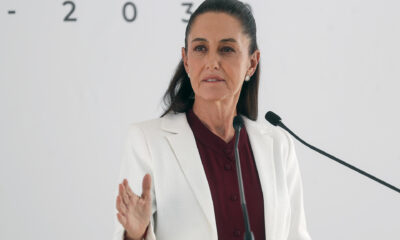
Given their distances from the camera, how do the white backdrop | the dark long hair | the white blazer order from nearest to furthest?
the white blazer < the dark long hair < the white backdrop

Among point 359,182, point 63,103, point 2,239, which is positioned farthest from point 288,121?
point 2,239

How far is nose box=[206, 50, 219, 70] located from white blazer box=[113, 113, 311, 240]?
7.7 inches

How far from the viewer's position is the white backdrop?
8.40ft

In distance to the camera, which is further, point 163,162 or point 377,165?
point 377,165

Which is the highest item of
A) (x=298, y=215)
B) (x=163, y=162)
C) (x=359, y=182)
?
(x=163, y=162)

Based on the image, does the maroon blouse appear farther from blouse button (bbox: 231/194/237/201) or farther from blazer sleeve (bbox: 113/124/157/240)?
blazer sleeve (bbox: 113/124/157/240)

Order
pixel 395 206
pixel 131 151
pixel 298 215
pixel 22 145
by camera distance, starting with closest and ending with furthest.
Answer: pixel 131 151 < pixel 298 215 < pixel 22 145 < pixel 395 206

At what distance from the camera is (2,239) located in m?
2.57

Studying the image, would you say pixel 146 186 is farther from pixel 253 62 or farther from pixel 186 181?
pixel 253 62

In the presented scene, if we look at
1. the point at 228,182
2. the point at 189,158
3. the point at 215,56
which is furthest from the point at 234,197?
the point at 215,56

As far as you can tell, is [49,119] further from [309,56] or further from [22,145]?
[309,56]

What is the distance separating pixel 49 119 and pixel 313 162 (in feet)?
4.12

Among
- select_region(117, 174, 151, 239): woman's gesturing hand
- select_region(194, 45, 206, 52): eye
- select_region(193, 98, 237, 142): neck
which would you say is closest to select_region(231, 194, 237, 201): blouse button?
select_region(193, 98, 237, 142): neck

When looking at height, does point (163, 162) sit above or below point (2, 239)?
above
